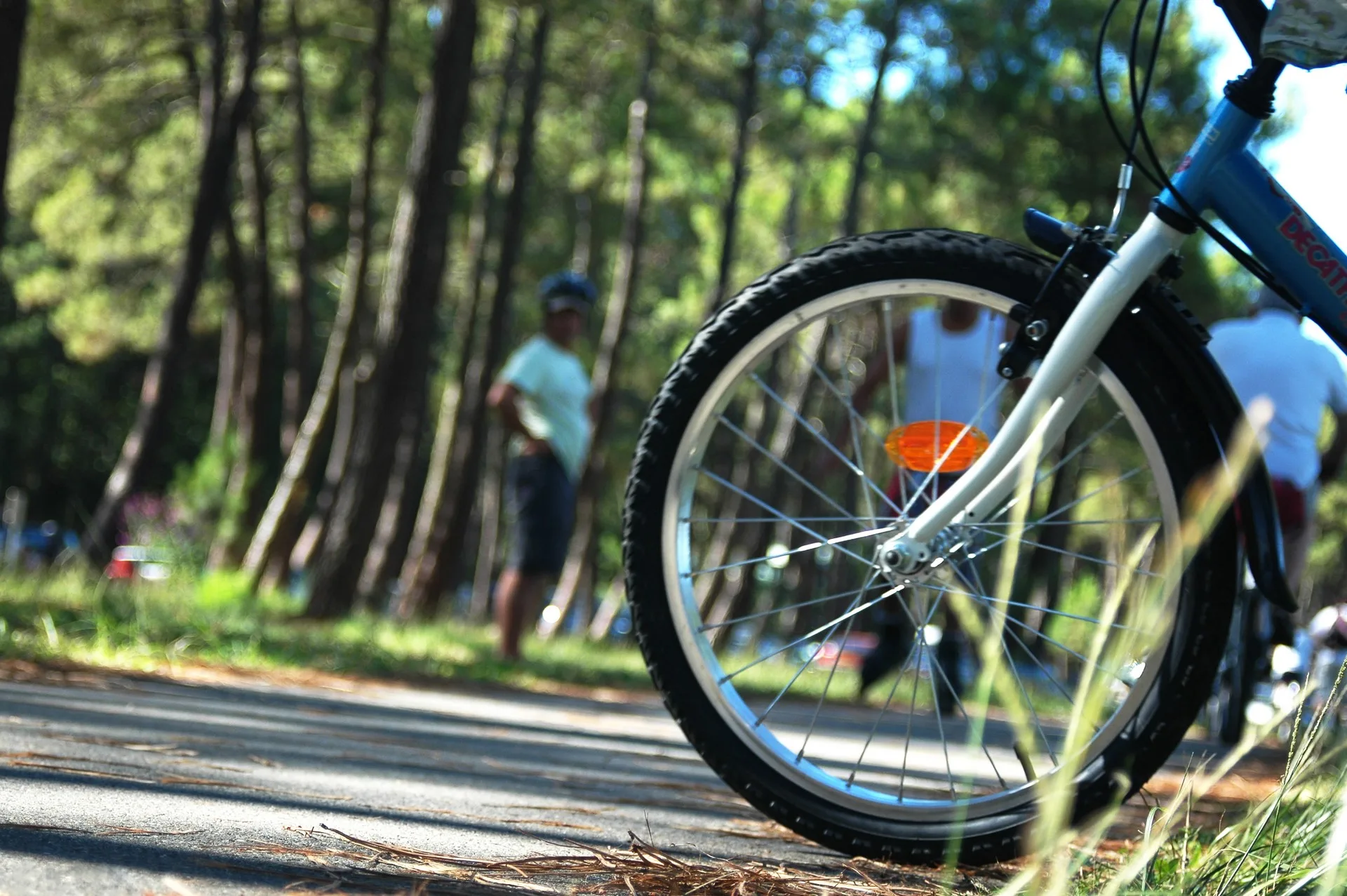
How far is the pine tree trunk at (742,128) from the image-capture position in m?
19.2

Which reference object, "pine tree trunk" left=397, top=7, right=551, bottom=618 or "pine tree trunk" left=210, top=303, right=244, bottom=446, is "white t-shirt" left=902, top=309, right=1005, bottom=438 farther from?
"pine tree trunk" left=210, top=303, right=244, bottom=446

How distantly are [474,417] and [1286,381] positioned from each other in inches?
552

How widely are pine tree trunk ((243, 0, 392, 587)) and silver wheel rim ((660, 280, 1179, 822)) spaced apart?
13388 mm

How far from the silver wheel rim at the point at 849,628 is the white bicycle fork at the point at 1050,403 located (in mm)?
74

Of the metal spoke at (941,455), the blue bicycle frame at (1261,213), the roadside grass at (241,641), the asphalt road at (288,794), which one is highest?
the blue bicycle frame at (1261,213)

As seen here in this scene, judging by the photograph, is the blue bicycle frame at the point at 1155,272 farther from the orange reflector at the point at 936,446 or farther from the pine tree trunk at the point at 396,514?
the pine tree trunk at the point at 396,514

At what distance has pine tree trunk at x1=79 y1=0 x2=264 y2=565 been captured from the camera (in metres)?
13.3

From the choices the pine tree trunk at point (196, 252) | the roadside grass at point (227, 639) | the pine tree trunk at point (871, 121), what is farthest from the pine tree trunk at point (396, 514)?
the pine tree trunk at point (871, 121)

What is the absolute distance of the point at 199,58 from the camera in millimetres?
20969

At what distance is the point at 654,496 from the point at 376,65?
15.8 meters

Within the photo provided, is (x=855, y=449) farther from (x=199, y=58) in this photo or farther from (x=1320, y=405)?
(x=199, y=58)

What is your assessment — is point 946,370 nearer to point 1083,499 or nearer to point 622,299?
point 1083,499

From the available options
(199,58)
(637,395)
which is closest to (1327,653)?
(199,58)

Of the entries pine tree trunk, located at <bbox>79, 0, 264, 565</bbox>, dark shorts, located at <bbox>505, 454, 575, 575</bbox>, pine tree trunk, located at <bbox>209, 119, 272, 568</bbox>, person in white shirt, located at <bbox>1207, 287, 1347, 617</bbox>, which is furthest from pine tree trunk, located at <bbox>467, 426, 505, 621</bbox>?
person in white shirt, located at <bbox>1207, 287, 1347, 617</bbox>
